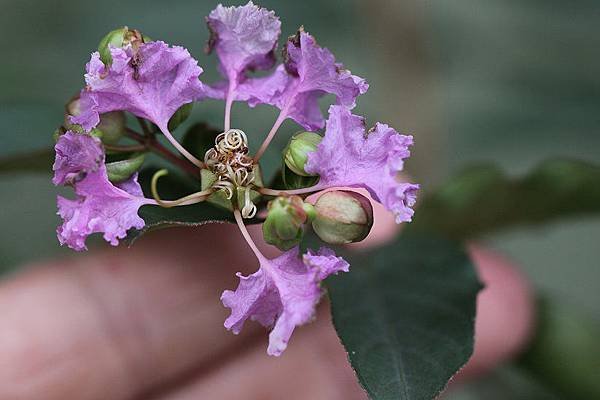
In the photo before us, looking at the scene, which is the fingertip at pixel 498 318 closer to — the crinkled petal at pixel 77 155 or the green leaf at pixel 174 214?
the green leaf at pixel 174 214

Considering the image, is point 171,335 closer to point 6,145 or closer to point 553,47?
point 6,145

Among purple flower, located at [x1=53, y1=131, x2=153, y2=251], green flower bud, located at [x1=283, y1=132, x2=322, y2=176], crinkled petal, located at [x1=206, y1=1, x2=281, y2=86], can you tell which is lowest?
purple flower, located at [x1=53, y1=131, x2=153, y2=251]

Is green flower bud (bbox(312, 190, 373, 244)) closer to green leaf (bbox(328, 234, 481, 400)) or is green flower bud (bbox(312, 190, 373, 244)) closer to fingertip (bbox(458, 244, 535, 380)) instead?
green leaf (bbox(328, 234, 481, 400))

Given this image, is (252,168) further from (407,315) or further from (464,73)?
(464,73)

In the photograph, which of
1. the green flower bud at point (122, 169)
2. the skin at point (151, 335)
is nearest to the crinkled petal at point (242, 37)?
the green flower bud at point (122, 169)

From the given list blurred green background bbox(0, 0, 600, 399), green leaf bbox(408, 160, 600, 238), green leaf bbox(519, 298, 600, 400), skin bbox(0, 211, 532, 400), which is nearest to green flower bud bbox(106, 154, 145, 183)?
skin bbox(0, 211, 532, 400)

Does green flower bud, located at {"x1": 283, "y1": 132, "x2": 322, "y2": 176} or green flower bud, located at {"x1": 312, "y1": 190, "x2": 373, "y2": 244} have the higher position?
green flower bud, located at {"x1": 283, "y1": 132, "x2": 322, "y2": 176}
